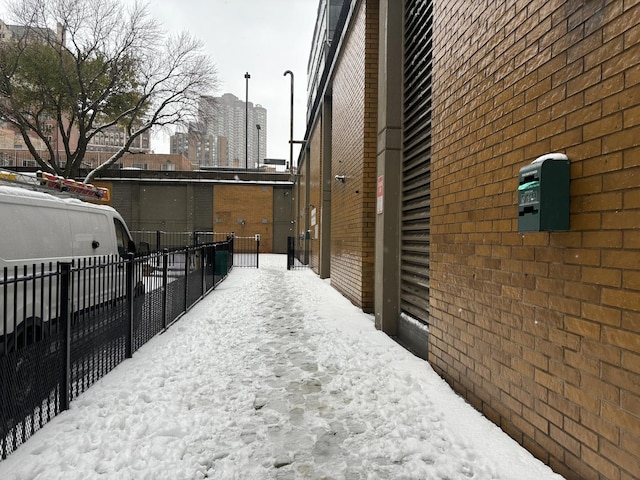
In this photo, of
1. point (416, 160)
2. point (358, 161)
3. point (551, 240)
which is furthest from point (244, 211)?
point (551, 240)

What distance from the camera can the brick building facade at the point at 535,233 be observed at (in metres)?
2.07

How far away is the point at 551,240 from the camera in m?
2.57

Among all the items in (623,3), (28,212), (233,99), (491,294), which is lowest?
(491,294)

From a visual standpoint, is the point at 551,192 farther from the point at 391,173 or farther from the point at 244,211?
the point at 244,211

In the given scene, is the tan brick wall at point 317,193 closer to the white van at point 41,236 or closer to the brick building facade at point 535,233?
the white van at point 41,236

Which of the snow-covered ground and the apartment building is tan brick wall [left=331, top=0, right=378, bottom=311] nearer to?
the snow-covered ground

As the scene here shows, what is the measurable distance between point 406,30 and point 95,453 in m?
6.82

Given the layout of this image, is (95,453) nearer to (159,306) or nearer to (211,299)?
(159,306)

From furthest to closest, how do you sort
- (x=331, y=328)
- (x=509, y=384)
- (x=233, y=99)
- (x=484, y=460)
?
(x=233, y=99) → (x=331, y=328) → (x=509, y=384) → (x=484, y=460)

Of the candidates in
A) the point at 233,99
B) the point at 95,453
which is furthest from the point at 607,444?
the point at 233,99

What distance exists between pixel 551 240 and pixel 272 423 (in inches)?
102

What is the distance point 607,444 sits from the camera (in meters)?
2.10

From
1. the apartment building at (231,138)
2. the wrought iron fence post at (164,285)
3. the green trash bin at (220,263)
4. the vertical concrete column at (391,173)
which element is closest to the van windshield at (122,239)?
the wrought iron fence post at (164,285)

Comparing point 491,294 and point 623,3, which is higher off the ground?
point 623,3
